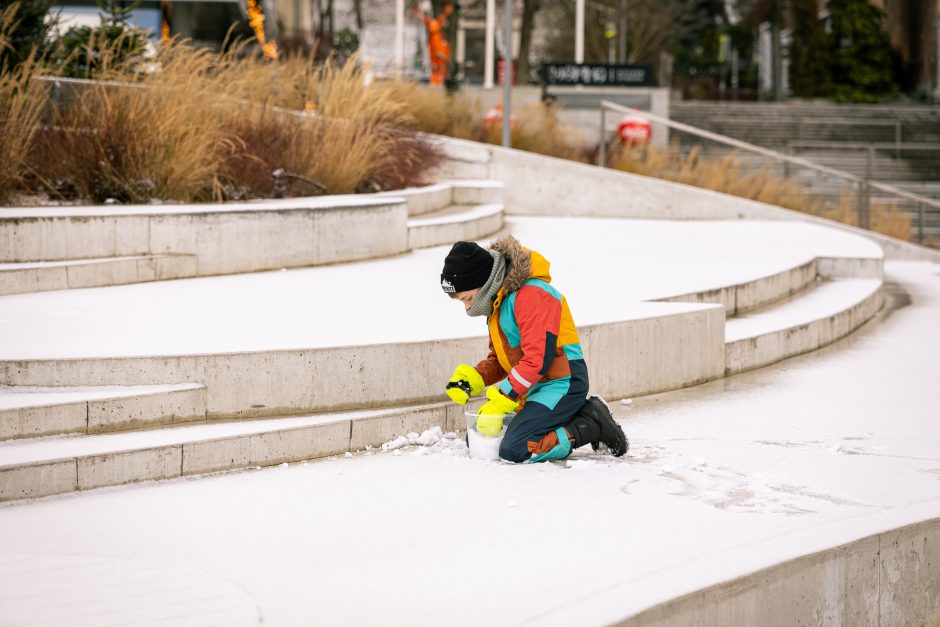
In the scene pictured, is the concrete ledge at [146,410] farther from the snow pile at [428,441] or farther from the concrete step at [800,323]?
the concrete step at [800,323]

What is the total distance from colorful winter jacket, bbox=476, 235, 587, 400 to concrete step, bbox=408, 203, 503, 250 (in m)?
5.58

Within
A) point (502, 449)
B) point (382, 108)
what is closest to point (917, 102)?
point (382, 108)

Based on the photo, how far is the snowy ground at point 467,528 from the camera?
162 inches

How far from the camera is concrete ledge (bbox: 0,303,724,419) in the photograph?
235 inches

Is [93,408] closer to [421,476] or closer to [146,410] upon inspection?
[146,410]

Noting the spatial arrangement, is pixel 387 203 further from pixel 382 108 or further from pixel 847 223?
pixel 847 223

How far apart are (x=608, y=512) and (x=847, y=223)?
43.8ft

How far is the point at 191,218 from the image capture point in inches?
365

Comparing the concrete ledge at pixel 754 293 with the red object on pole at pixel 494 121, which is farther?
the red object on pole at pixel 494 121

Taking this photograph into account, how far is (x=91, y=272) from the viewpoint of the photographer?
8648mm

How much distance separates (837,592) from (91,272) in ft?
18.4

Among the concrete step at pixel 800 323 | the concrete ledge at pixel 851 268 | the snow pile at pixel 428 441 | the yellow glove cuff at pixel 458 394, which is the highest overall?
the concrete ledge at pixel 851 268

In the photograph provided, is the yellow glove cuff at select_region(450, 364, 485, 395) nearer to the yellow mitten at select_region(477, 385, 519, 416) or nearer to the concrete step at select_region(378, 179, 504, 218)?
the yellow mitten at select_region(477, 385, 519, 416)

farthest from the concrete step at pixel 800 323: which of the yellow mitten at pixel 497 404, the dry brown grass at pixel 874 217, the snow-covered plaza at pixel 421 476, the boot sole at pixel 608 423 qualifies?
the dry brown grass at pixel 874 217
